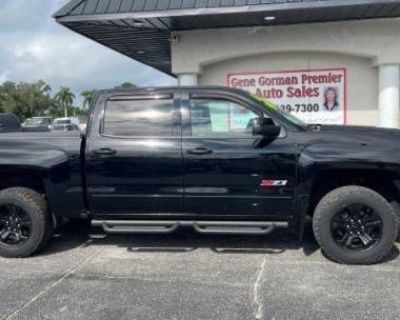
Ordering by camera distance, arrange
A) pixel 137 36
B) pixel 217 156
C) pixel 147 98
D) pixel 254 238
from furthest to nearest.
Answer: pixel 137 36 < pixel 254 238 < pixel 147 98 < pixel 217 156

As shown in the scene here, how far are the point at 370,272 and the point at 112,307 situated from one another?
2.60 m

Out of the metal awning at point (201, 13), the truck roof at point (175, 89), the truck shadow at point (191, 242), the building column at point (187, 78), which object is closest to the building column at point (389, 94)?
the metal awning at point (201, 13)

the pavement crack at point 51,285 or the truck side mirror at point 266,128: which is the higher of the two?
the truck side mirror at point 266,128

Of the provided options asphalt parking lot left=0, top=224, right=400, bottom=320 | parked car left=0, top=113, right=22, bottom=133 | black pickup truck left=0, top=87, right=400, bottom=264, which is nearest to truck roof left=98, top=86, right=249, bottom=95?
black pickup truck left=0, top=87, right=400, bottom=264

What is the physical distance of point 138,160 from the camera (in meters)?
5.66

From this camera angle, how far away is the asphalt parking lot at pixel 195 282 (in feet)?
14.0

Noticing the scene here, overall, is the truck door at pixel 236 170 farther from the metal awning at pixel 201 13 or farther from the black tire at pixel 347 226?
the metal awning at pixel 201 13

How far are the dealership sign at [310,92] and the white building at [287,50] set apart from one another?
0.02 m

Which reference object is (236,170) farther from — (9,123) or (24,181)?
(9,123)

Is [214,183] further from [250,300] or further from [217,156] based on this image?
[250,300]

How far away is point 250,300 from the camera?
4449 mm

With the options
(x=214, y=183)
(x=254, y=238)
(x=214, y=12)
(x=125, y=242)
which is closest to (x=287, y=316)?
(x=214, y=183)

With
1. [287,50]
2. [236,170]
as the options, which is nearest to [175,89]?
[236,170]

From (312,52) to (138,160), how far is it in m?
6.21
